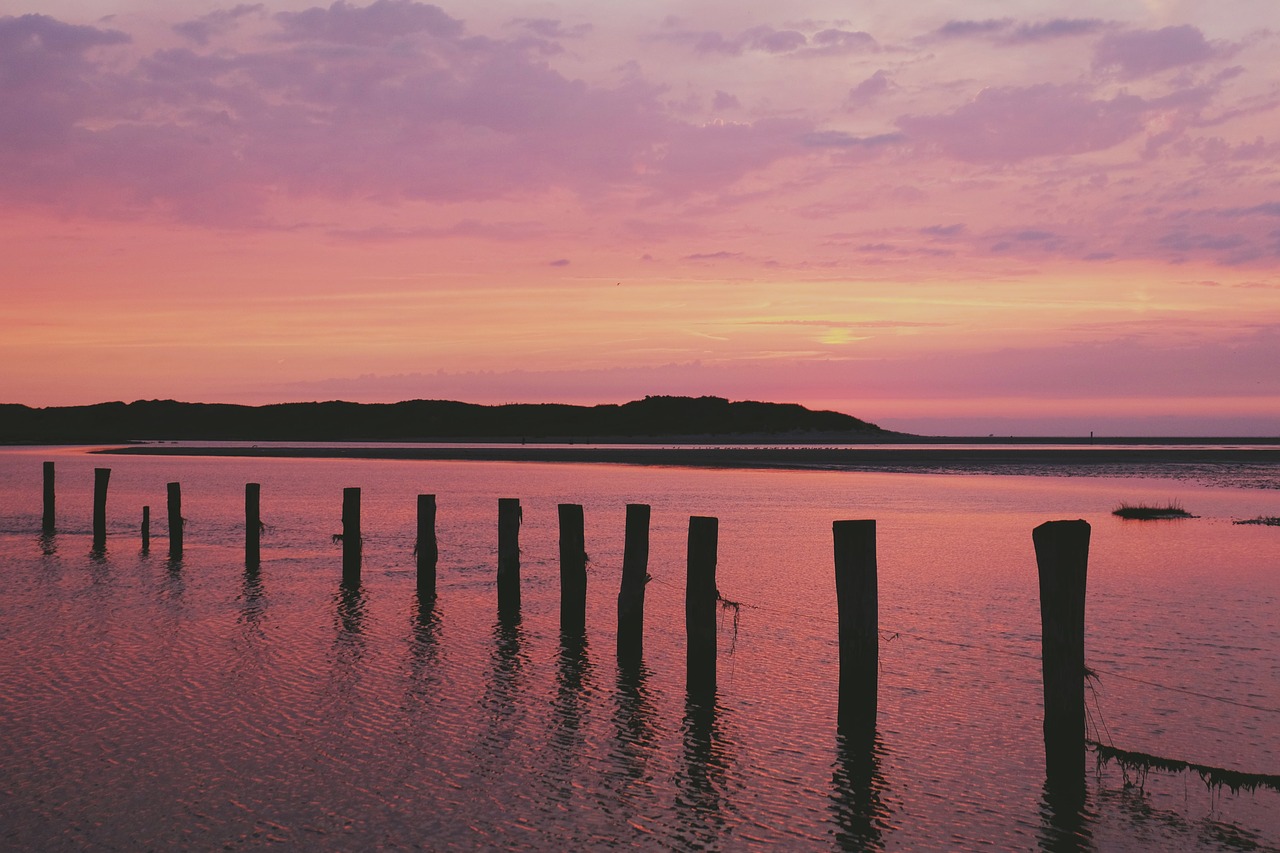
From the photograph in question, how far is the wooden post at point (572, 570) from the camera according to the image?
15.8 meters

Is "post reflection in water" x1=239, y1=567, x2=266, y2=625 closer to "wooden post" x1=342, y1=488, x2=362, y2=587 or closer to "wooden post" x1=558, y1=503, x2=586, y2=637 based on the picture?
"wooden post" x1=342, y1=488, x2=362, y2=587

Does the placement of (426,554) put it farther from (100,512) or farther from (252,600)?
(100,512)

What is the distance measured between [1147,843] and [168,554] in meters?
22.2

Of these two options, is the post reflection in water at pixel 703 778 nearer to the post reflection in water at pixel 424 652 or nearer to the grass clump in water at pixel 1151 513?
the post reflection in water at pixel 424 652

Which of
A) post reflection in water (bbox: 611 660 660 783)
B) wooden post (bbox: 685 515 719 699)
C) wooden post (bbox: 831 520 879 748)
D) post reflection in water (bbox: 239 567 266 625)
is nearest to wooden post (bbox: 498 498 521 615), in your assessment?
post reflection in water (bbox: 239 567 266 625)

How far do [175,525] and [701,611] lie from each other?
1651 centimetres

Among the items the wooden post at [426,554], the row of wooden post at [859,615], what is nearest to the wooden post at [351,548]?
the wooden post at [426,554]

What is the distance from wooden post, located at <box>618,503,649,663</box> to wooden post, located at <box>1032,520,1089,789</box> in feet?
18.2

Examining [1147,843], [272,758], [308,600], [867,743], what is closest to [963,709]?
[867,743]

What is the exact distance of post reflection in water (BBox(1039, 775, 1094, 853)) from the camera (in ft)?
27.4

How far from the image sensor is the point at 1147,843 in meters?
8.39

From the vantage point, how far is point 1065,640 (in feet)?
32.0

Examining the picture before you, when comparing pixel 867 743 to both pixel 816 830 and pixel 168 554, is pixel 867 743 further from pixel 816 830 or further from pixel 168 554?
pixel 168 554

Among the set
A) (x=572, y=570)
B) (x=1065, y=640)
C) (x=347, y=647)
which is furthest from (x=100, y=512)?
(x=1065, y=640)
